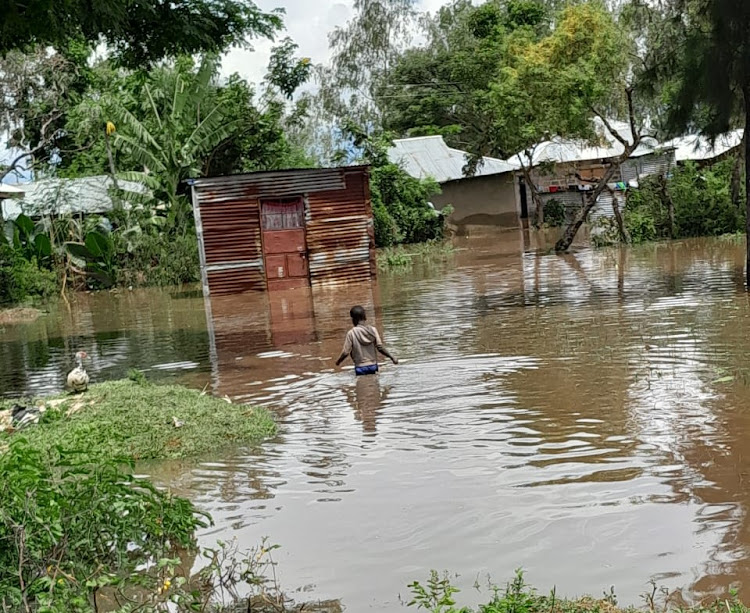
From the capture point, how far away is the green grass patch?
26.5 feet

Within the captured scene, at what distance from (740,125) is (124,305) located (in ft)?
51.2

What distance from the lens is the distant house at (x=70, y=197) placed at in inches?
1214

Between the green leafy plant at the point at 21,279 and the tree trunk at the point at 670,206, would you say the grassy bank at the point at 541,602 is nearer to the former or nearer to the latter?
the green leafy plant at the point at 21,279

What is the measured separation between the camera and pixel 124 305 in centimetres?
2441

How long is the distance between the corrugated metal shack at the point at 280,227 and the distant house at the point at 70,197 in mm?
6670

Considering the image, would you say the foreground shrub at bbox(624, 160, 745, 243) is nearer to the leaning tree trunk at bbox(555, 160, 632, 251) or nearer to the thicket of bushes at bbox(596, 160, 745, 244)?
the thicket of bushes at bbox(596, 160, 745, 244)

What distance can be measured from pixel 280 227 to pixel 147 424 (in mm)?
17175

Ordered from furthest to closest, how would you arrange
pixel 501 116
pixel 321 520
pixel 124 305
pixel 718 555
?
pixel 501 116 → pixel 124 305 → pixel 321 520 → pixel 718 555

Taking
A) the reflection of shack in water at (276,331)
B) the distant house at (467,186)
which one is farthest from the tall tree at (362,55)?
the reflection of shack in water at (276,331)

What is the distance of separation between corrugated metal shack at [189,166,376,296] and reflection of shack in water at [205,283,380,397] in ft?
2.42

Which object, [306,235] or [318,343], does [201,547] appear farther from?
[306,235]

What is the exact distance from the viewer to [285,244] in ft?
84.0

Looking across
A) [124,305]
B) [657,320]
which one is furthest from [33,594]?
[124,305]

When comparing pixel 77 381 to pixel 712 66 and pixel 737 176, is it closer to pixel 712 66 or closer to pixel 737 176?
pixel 712 66
